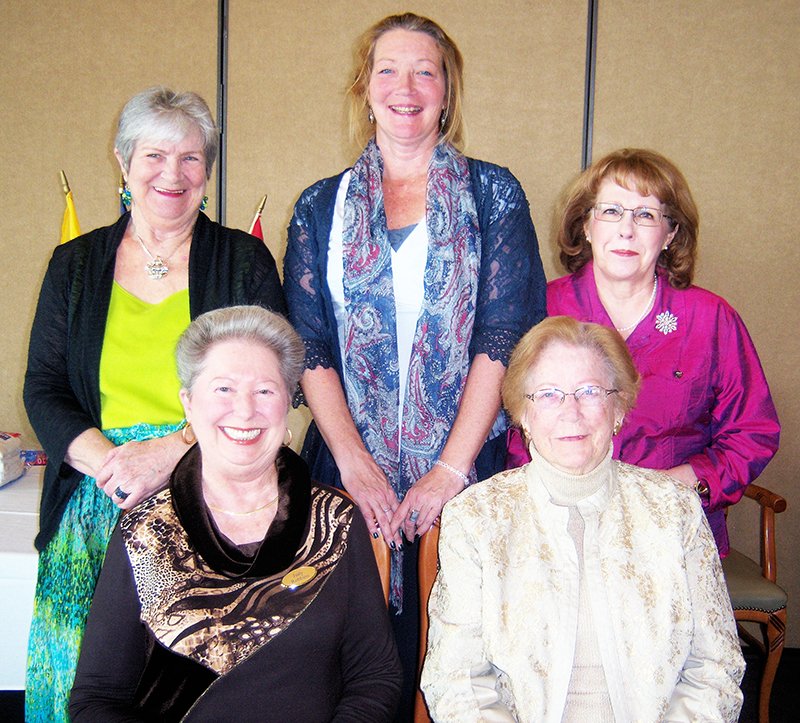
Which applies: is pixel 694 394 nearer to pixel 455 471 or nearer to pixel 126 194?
pixel 455 471

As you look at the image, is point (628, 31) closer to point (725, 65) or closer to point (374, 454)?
point (725, 65)

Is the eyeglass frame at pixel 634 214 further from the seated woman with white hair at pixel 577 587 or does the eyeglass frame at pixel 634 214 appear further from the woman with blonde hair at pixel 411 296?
the seated woman with white hair at pixel 577 587

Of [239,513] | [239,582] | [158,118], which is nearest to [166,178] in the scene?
[158,118]

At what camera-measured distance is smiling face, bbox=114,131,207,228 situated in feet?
5.96

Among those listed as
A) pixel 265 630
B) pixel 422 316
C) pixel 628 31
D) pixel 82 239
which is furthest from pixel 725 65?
pixel 265 630

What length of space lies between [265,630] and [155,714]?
0.78 feet

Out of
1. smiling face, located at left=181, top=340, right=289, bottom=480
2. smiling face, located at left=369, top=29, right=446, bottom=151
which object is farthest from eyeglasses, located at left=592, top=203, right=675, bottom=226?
smiling face, located at left=181, top=340, right=289, bottom=480

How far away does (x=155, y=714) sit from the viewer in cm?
144

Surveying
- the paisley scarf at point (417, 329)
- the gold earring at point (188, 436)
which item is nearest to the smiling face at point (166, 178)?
the paisley scarf at point (417, 329)

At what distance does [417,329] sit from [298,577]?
27.3 inches

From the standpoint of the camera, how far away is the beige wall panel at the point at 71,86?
3.24 meters

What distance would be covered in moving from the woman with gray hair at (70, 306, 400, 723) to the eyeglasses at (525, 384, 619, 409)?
45cm

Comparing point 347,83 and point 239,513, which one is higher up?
point 347,83

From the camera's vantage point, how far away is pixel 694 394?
6.93 feet
